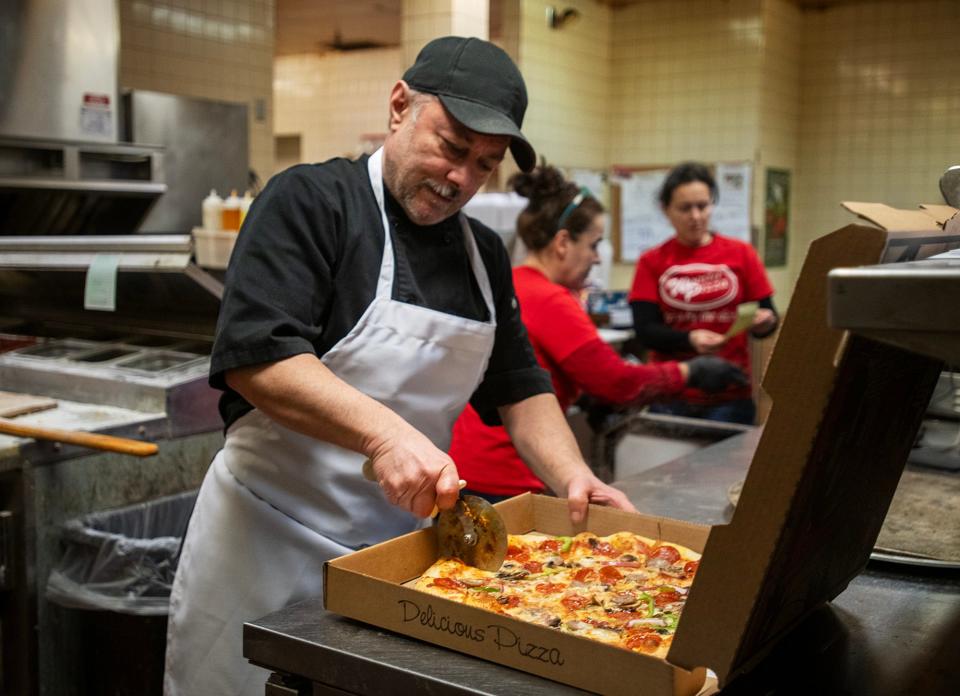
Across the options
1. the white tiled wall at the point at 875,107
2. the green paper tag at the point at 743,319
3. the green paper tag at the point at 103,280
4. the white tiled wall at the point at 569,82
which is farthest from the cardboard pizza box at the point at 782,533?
the white tiled wall at the point at 875,107

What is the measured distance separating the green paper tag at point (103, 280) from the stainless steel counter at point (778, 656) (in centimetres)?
195

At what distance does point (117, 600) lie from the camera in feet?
8.36

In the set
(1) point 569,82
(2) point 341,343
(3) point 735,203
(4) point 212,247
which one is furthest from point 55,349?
(3) point 735,203

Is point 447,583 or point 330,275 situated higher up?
point 330,275

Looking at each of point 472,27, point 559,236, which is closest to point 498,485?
point 559,236

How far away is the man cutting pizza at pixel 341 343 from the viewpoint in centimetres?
162

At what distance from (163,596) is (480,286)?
1.27 m

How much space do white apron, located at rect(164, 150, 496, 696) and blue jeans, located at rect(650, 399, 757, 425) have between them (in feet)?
8.15

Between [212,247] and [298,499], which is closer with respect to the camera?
[298,499]

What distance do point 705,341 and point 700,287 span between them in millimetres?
334

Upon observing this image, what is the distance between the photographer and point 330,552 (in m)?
1.81

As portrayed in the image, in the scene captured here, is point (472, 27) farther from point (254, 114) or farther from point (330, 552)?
point (330, 552)

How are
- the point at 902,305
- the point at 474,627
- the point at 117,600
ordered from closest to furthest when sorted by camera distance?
the point at 902,305 < the point at 474,627 < the point at 117,600

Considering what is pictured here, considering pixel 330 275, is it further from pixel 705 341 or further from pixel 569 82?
pixel 569 82
